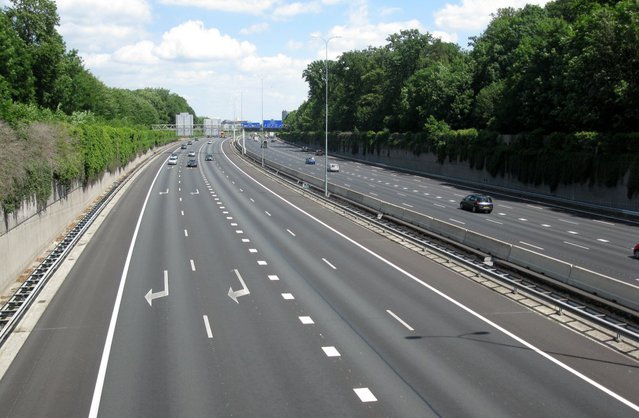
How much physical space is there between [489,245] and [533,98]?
43109 mm

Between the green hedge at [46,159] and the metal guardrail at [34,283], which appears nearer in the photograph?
the metal guardrail at [34,283]

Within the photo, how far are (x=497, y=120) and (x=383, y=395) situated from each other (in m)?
65.8

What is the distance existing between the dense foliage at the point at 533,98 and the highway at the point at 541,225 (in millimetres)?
5909

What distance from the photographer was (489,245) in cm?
2672

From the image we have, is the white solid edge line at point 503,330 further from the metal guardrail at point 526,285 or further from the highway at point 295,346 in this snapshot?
the metal guardrail at point 526,285

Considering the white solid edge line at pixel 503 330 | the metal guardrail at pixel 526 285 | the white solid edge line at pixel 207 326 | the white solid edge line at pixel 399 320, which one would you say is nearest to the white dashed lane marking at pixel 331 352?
the white solid edge line at pixel 399 320

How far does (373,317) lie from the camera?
60.6 feet

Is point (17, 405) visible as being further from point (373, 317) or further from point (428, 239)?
point (428, 239)

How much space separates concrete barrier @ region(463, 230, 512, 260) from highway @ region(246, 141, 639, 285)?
367 cm

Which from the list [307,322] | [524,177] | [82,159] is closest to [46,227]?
[82,159]

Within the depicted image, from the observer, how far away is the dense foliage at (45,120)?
2733 centimetres

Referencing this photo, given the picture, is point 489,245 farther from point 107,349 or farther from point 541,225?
point 107,349

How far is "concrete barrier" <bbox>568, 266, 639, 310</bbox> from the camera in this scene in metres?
17.7

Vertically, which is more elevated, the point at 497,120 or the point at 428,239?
the point at 497,120
